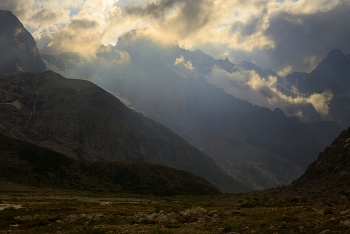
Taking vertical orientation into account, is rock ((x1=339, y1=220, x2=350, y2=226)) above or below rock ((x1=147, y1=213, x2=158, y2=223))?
above

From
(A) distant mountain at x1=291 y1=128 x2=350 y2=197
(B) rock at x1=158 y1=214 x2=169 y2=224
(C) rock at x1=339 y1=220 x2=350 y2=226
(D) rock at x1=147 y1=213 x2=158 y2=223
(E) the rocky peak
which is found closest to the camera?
(C) rock at x1=339 y1=220 x2=350 y2=226

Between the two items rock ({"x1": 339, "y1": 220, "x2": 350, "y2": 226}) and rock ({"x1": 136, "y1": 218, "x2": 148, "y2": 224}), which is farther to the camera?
rock ({"x1": 136, "y1": 218, "x2": 148, "y2": 224})

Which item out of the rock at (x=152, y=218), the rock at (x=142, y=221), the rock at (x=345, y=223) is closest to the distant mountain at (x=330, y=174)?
the rock at (x=345, y=223)

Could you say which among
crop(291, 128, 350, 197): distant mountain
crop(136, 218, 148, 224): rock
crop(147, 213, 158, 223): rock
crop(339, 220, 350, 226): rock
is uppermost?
crop(291, 128, 350, 197): distant mountain

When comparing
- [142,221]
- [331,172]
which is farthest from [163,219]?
[331,172]

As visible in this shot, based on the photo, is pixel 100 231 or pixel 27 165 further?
pixel 27 165

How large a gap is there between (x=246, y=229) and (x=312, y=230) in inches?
223

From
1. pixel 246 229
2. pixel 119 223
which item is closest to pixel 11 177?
pixel 119 223

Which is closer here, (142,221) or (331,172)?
(142,221)

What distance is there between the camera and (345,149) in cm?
10325

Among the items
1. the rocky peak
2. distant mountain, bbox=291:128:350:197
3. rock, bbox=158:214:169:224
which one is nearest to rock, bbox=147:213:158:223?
rock, bbox=158:214:169:224

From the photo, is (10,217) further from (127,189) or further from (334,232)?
(127,189)

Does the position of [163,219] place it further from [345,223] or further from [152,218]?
[345,223]

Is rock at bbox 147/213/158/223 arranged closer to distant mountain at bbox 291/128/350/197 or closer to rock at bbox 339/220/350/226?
rock at bbox 339/220/350/226
